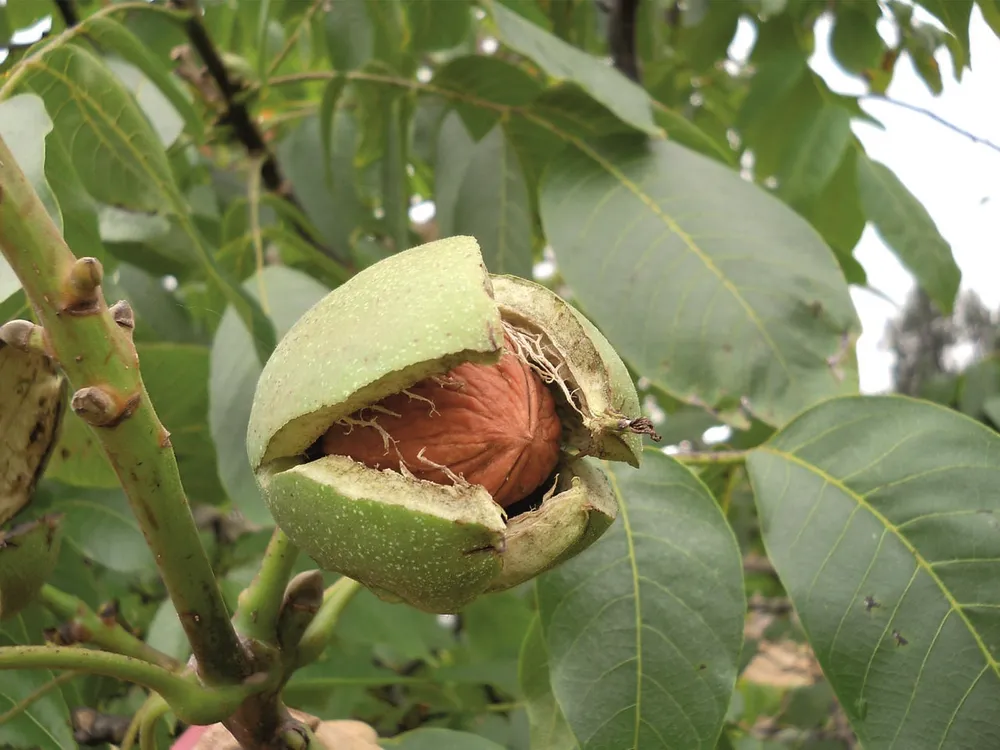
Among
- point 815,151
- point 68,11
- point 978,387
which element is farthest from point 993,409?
point 68,11

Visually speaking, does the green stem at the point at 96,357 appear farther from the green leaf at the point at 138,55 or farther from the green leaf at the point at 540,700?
the green leaf at the point at 138,55

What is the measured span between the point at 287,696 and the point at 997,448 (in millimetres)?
1300

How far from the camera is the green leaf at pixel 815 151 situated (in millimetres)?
1887

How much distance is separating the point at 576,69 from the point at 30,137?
2.70ft

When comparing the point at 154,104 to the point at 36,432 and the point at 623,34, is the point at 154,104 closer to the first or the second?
the point at 36,432

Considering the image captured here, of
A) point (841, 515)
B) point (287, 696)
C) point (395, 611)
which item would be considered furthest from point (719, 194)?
point (287, 696)

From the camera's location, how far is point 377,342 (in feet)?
2.85

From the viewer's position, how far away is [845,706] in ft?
3.58

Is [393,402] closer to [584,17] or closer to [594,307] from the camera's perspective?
[594,307]

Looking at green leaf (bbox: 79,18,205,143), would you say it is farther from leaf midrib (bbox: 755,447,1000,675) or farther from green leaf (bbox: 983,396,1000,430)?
green leaf (bbox: 983,396,1000,430)

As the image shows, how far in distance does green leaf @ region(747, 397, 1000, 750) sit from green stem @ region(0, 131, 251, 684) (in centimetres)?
75

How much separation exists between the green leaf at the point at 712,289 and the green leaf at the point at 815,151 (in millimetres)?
454

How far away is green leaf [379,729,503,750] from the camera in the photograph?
1243mm

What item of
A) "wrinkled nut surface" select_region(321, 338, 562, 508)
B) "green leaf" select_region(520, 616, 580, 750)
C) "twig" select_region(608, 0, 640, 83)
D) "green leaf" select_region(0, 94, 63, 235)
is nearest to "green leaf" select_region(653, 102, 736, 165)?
"twig" select_region(608, 0, 640, 83)
